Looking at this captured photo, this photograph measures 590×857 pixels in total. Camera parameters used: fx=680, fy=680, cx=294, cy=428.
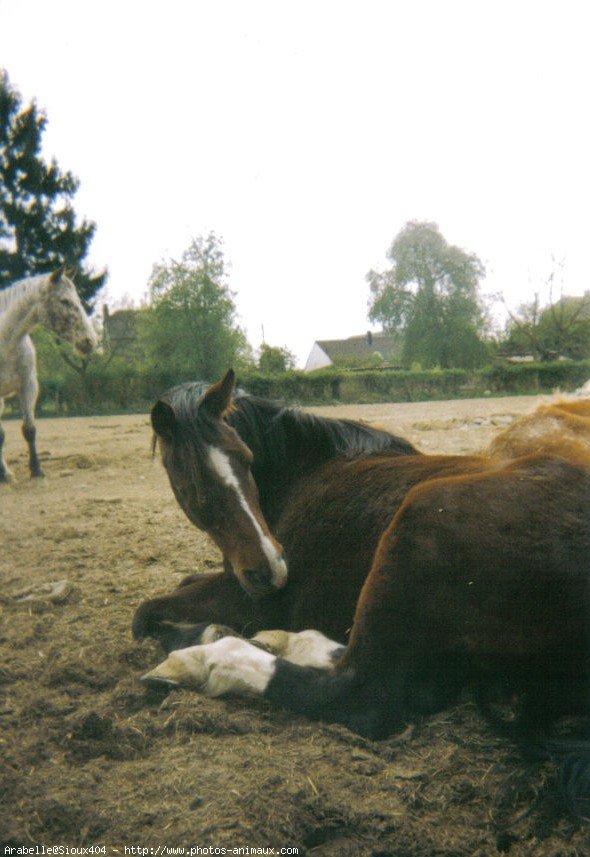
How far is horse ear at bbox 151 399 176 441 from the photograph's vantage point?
3098 mm

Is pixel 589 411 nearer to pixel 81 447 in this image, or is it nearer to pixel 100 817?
pixel 100 817

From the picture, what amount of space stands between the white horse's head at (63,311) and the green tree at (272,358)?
185 inches

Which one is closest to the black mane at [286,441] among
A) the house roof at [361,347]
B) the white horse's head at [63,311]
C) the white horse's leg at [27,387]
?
the white horse's head at [63,311]

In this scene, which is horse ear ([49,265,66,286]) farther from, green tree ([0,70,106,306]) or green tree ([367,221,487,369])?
green tree ([367,221,487,369])

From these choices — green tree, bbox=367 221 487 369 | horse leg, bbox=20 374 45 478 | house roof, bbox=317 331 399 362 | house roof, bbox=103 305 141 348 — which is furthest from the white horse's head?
green tree, bbox=367 221 487 369

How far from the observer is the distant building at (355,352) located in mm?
11644

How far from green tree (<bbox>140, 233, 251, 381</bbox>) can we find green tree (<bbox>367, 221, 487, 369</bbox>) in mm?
4612

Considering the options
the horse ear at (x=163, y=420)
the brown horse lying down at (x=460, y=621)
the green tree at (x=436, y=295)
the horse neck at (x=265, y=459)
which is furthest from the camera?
the green tree at (x=436, y=295)

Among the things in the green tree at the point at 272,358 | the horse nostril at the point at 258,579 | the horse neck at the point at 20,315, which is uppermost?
the horse neck at the point at 20,315

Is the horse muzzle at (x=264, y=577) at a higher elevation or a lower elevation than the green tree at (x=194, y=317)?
lower

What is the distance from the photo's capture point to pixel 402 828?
5.93 feet

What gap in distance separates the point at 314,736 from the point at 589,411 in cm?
254

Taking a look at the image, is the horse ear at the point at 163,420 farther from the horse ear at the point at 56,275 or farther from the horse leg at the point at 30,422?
the horse ear at the point at 56,275

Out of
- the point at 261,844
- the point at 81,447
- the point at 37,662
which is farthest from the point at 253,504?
the point at 81,447
